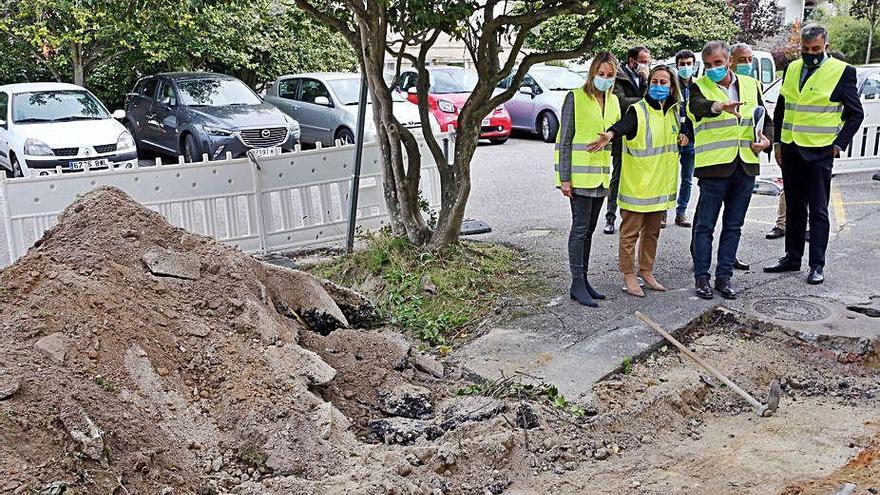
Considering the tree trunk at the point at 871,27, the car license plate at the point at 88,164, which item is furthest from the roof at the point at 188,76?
the tree trunk at the point at 871,27

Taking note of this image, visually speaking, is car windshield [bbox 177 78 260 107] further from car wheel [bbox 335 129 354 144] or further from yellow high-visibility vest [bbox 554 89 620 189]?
yellow high-visibility vest [bbox 554 89 620 189]

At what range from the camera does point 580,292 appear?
687 cm

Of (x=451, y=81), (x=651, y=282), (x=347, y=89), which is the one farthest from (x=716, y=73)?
(x=451, y=81)

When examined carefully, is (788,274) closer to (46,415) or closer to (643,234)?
(643,234)

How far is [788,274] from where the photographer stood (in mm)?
7559

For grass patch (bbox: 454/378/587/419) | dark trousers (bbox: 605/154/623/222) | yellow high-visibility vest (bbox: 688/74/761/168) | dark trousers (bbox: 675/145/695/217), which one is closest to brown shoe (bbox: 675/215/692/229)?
dark trousers (bbox: 675/145/695/217)

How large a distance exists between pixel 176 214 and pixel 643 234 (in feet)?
14.4

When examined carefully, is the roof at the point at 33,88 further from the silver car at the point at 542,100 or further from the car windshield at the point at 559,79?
the car windshield at the point at 559,79

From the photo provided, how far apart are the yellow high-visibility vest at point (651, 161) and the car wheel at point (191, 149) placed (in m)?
9.12

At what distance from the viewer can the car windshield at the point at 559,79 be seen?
1848 centimetres

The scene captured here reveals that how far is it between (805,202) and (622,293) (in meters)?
1.98

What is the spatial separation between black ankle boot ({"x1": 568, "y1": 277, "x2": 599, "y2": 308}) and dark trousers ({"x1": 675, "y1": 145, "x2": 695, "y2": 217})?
9.25 ft

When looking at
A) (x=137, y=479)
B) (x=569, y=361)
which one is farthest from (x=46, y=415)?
(x=569, y=361)

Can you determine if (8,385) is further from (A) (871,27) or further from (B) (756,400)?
(A) (871,27)
